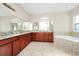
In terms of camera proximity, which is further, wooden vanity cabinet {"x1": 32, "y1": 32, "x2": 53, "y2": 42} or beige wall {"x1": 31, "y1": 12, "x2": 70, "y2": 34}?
beige wall {"x1": 31, "y1": 12, "x2": 70, "y2": 34}

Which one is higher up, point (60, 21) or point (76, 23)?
point (60, 21)

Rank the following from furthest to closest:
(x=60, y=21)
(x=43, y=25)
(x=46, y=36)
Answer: (x=43, y=25), (x=60, y=21), (x=46, y=36)

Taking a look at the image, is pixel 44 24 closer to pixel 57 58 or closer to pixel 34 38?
pixel 34 38

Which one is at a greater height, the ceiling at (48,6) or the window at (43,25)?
the ceiling at (48,6)

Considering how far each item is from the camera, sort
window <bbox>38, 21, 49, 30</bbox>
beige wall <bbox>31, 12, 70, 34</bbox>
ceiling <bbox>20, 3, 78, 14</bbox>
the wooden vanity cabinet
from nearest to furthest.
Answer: ceiling <bbox>20, 3, 78, 14</bbox> → the wooden vanity cabinet → beige wall <bbox>31, 12, 70, 34</bbox> → window <bbox>38, 21, 49, 30</bbox>

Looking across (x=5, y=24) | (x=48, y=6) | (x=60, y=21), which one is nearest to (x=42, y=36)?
(x=60, y=21)

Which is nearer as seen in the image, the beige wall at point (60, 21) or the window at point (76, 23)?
the window at point (76, 23)

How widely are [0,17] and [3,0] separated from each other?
2.24 meters

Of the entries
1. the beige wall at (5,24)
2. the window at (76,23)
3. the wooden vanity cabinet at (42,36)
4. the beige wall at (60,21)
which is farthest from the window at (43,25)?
the beige wall at (5,24)

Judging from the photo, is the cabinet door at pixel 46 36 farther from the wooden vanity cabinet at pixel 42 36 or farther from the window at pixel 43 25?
the window at pixel 43 25

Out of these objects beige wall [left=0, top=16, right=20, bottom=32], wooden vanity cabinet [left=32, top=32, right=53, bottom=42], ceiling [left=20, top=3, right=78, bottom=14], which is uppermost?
ceiling [left=20, top=3, right=78, bottom=14]

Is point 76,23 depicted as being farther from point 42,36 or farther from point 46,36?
point 42,36

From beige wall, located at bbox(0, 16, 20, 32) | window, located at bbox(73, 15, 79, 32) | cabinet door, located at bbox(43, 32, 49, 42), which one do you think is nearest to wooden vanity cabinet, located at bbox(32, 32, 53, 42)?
cabinet door, located at bbox(43, 32, 49, 42)

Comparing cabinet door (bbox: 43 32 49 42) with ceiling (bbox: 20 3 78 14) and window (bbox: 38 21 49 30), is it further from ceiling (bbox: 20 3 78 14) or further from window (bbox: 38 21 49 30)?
ceiling (bbox: 20 3 78 14)
